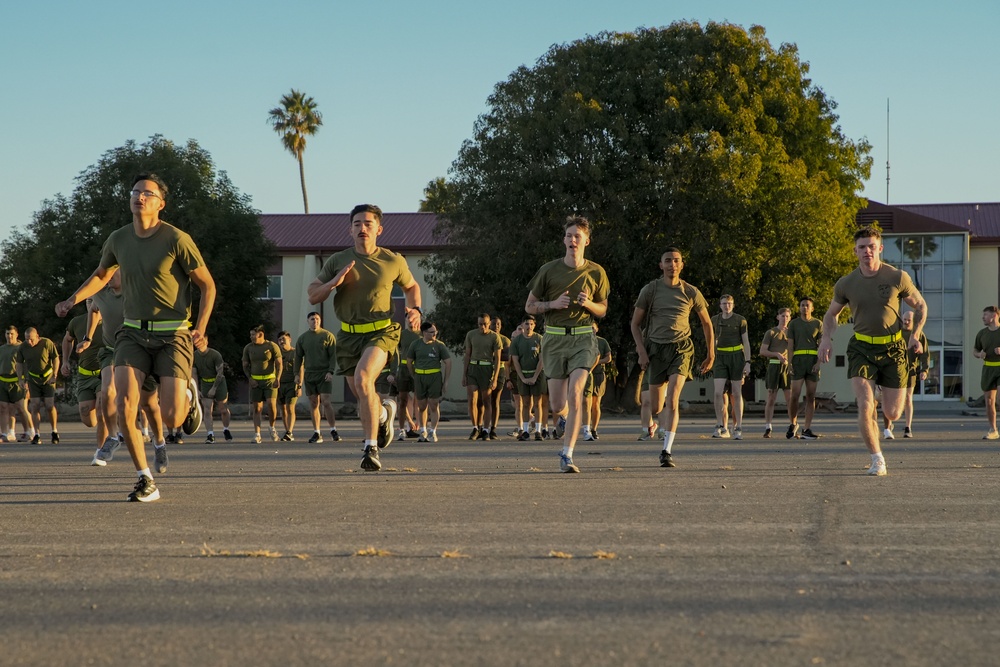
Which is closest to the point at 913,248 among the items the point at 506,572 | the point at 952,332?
the point at 952,332

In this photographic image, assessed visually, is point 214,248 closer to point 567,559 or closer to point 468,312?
point 468,312

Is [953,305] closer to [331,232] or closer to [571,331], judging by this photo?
[331,232]

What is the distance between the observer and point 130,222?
47.0 m

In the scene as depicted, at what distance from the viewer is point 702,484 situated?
32.5 feet

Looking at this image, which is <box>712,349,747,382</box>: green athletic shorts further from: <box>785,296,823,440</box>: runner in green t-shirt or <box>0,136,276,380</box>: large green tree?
<box>0,136,276,380</box>: large green tree

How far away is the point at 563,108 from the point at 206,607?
35318 millimetres

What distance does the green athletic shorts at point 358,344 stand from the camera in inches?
449

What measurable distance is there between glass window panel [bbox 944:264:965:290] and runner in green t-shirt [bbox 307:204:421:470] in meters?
51.4

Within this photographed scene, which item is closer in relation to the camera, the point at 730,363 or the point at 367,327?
the point at 367,327

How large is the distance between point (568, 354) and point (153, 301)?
3847 mm

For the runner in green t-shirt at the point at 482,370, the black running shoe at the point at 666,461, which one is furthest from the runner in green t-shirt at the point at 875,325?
the runner in green t-shirt at the point at 482,370

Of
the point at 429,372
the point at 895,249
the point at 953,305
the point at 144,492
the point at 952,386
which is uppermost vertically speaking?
the point at 895,249

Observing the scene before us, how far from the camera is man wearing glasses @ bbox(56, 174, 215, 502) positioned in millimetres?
9227

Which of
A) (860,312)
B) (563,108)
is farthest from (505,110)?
(860,312)
